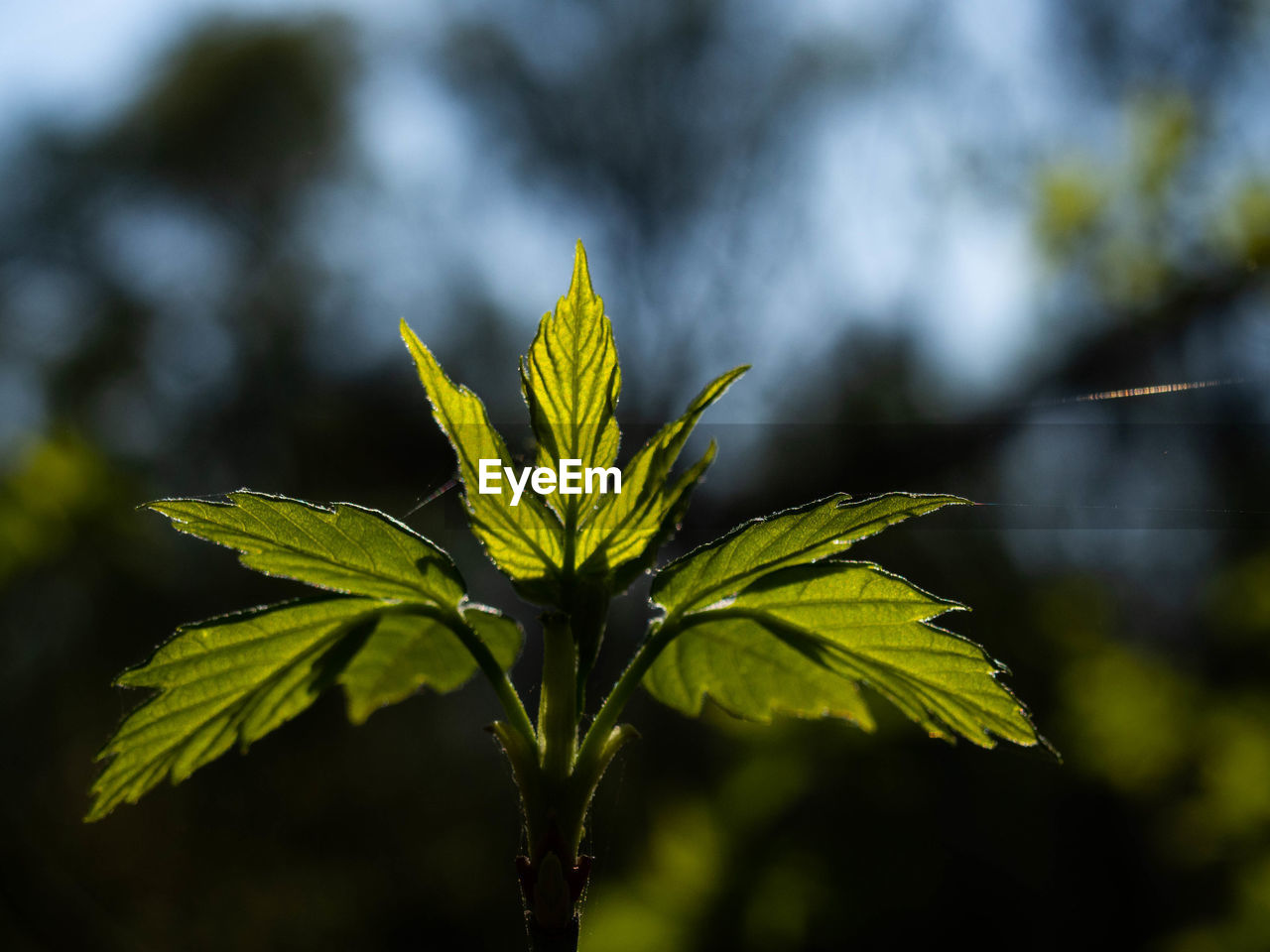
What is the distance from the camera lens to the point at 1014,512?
114 cm

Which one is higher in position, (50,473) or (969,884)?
(50,473)

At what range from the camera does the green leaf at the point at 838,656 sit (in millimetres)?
256

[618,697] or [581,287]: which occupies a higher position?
[581,287]

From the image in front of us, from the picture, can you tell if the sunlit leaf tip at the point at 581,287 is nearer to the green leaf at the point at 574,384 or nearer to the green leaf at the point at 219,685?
the green leaf at the point at 574,384

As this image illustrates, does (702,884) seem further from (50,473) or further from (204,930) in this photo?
(204,930)

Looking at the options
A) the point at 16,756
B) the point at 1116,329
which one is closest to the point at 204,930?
the point at 16,756

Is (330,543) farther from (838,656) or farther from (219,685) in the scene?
(838,656)

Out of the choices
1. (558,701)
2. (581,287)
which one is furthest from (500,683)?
(581,287)

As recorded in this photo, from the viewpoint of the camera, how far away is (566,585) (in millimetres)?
264

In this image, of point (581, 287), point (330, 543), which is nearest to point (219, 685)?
point (330, 543)

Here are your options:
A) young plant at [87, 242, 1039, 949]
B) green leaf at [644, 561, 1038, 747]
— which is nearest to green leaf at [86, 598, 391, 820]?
young plant at [87, 242, 1039, 949]

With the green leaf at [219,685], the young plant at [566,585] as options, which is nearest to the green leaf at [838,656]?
the young plant at [566,585]

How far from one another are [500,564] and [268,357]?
213 cm

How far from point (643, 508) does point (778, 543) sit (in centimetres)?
4
